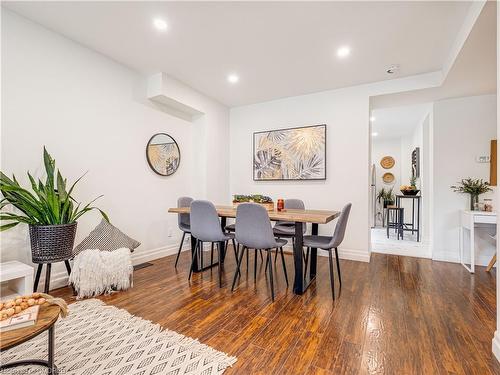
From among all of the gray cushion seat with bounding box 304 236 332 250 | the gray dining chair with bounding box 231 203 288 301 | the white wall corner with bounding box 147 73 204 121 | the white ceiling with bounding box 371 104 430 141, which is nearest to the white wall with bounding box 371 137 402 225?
the white ceiling with bounding box 371 104 430 141

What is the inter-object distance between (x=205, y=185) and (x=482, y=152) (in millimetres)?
4093

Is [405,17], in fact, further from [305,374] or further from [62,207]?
[62,207]

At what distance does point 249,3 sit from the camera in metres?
2.14

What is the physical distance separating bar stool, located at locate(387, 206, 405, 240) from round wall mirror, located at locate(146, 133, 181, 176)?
458 cm

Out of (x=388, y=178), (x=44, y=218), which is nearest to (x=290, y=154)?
(x=44, y=218)

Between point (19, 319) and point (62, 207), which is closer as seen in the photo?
point (19, 319)

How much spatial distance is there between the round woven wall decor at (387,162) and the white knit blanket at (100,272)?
6.87m

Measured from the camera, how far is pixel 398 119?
16.8 ft

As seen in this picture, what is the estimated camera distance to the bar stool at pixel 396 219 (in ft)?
17.1

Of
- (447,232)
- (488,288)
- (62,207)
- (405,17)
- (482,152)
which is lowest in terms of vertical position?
(488,288)

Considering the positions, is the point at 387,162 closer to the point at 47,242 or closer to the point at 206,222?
the point at 206,222

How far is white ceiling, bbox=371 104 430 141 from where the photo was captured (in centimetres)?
451

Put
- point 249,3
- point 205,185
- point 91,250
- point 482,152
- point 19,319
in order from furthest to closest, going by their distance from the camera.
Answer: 1. point 205,185
2. point 482,152
3. point 91,250
4. point 249,3
5. point 19,319

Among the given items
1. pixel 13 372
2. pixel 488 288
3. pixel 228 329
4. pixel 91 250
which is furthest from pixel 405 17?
pixel 13 372
